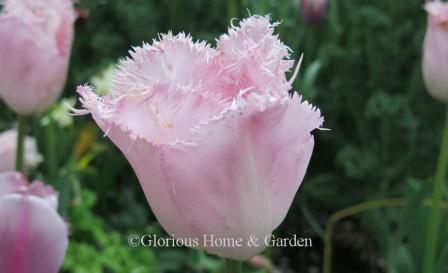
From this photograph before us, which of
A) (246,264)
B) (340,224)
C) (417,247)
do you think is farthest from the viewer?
(340,224)

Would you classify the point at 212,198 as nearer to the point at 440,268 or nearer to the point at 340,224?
the point at 440,268

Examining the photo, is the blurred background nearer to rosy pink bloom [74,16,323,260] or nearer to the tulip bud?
the tulip bud

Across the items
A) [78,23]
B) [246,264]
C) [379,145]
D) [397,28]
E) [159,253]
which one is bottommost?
[159,253]

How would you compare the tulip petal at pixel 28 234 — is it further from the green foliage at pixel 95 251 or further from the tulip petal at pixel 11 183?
the green foliage at pixel 95 251

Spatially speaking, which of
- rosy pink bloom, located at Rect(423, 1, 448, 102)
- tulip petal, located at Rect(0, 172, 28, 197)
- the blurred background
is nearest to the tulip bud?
the blurred background

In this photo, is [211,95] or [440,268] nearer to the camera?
[211,95]

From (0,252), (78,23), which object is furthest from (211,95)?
(78,23)

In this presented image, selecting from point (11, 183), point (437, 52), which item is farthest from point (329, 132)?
point (11, 183)
